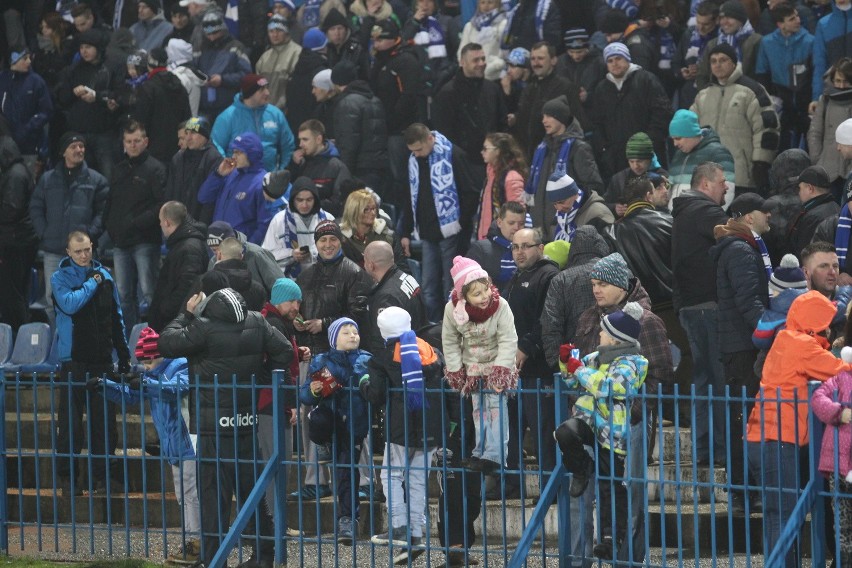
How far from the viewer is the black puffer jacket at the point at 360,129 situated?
17.3 metres

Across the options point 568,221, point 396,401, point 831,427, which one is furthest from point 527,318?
point 831,427

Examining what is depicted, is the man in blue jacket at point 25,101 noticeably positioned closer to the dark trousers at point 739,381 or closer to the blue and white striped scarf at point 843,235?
the dark trousers at point 739,381

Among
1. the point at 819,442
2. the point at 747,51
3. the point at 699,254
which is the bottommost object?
the point at 819,442

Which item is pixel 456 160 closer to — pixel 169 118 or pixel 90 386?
pixel 169 118

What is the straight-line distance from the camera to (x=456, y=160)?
53.5 ft

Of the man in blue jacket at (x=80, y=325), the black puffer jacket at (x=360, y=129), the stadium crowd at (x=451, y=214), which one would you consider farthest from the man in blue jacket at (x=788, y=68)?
the man in blue jacket at (x=80, y=325)

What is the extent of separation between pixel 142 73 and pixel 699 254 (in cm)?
868

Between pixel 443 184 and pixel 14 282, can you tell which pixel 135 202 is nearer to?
pixel 14 282

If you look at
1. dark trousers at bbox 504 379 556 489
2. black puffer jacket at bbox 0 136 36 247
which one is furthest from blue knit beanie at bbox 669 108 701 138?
black puffer jacket at bbox 0 136 36 247

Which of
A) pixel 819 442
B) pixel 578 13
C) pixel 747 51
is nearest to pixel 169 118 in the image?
pixel 578 13

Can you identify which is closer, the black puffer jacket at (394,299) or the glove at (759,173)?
the black puffer jacket at (394,299)

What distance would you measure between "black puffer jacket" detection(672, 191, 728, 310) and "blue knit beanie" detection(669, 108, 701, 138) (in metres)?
1.75

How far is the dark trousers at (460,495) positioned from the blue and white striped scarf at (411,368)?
11.7 inches

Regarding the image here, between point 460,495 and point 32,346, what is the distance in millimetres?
6189
